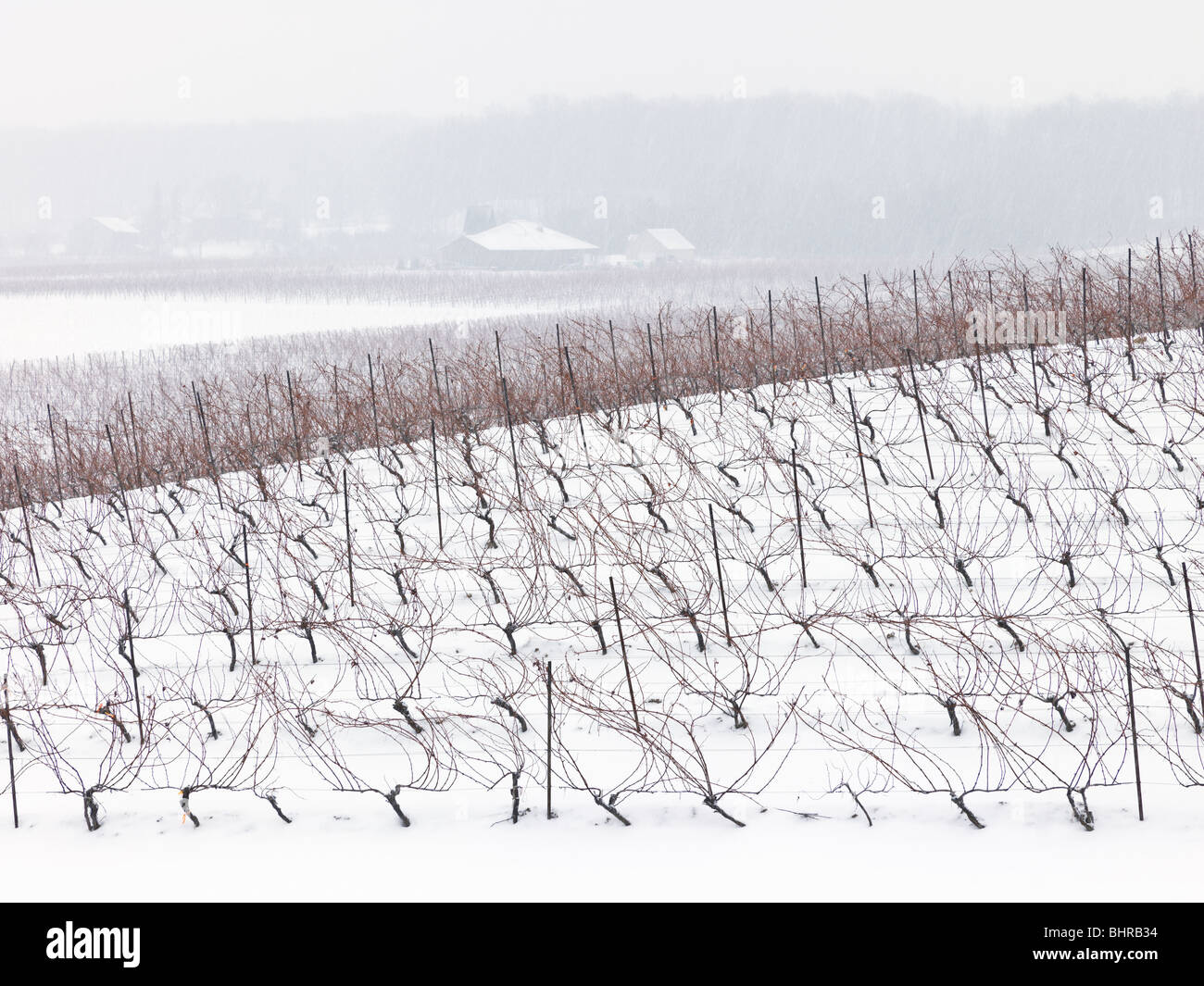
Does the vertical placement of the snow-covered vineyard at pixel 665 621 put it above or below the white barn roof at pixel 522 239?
below

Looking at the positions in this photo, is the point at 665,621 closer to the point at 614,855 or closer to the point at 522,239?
the point at 614,855

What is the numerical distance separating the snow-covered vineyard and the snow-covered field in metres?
0.03

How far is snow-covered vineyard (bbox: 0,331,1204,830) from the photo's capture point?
4918 millimetres

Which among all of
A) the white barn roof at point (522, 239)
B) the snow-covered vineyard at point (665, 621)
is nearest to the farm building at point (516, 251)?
the white barn roof at point (522, 239)

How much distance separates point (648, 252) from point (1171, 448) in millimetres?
77819

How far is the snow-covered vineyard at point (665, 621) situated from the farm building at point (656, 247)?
74969 mm

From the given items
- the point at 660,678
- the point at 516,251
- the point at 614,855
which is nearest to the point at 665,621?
the point at 660,678

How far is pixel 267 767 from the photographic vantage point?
5.32 m

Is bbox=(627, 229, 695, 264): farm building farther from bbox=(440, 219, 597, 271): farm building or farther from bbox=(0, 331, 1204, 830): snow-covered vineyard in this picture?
bbox=(0, 331, 1204, 830): snow-covered vineyard

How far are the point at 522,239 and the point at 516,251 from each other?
390cm

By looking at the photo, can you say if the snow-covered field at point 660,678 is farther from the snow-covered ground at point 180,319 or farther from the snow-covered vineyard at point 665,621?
the snow-covered ground at point 180,319

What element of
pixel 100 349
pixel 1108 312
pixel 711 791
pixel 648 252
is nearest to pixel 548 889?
pixel 711 791

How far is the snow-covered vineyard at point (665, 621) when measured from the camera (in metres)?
4.92

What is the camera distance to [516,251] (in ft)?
249
